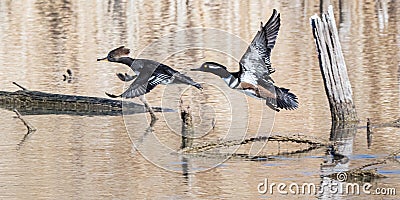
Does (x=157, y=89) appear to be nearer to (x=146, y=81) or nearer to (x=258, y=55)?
(x=146, y=81)

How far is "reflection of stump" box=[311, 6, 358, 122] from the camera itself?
37.4 feet

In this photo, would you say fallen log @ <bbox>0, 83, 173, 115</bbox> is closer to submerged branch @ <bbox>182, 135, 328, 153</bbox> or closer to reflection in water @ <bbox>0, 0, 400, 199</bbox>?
reflection in water @ <bbox>0, 0, 400, 199</bbox>

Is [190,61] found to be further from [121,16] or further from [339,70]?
[121,16]

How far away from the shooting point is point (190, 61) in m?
18.8

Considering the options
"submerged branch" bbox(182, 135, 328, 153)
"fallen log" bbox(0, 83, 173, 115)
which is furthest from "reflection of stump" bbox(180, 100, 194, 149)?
"fallen log" bbox(0, 83, 173, 115)

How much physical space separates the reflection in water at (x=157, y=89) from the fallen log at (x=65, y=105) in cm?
31

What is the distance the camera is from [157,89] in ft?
50.5

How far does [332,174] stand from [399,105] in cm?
453

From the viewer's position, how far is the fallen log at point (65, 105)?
13.4m

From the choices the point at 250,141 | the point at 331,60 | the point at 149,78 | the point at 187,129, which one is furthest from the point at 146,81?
the point at 331,60

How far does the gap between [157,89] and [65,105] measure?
2036 mm

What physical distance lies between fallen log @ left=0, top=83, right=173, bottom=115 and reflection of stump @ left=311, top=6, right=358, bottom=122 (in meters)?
2.44

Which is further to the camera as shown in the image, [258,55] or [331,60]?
[331,60]

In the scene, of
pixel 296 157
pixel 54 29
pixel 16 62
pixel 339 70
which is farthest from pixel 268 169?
pixel 54 29
